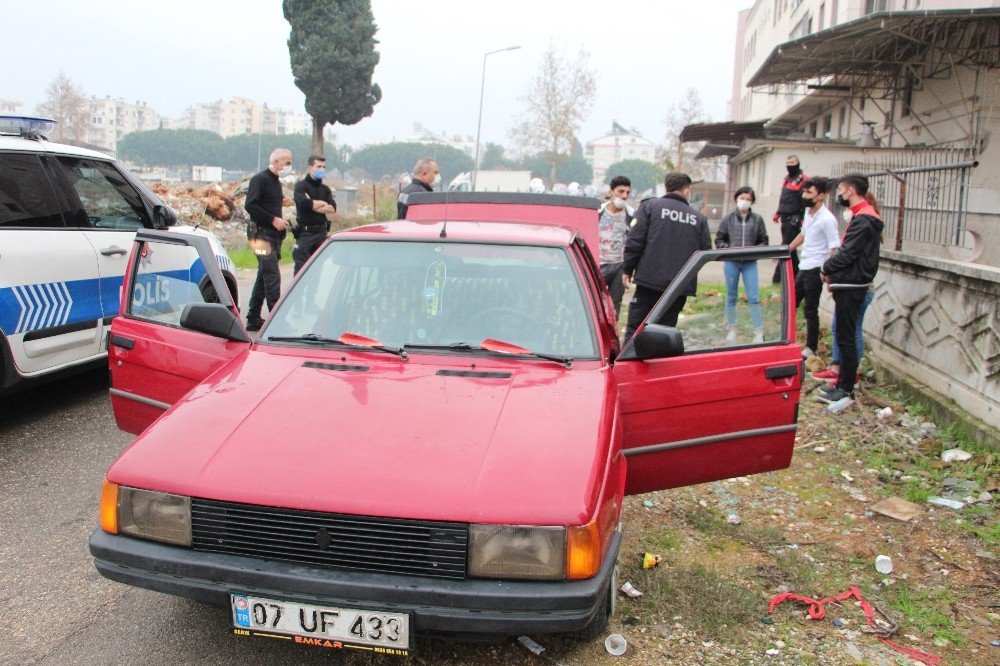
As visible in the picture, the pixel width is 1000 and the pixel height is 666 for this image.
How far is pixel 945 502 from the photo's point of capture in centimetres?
479

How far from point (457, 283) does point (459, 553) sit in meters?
1.55

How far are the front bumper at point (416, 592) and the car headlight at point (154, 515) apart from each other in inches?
3.2

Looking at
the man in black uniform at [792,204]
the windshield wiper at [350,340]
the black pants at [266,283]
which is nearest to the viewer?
the windshield wiper at [350,340]

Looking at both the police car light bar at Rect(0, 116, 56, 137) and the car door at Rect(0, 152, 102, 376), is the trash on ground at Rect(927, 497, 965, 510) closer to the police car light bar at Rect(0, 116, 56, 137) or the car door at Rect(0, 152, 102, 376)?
the car door at Rect(0, 152, 102, 376)

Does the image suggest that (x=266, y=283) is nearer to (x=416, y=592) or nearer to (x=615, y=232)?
(x=615, y=232)

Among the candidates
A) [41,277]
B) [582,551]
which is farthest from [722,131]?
[582,551]

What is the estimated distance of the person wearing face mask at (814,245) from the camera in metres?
7.55

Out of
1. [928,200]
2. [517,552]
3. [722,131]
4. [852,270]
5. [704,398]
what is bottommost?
[517,552]

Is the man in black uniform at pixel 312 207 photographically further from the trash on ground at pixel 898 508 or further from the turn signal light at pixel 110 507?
the turn signal light at pixel 110 507

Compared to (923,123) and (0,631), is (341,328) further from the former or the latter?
(923,123)

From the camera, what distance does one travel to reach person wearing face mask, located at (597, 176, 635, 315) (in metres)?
7.98

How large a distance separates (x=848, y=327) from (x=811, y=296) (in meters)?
1.43

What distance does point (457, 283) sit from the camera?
378 centimetres

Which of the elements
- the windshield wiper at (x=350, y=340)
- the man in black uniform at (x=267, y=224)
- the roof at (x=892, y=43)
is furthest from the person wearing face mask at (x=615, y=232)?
the roof at (x=892, y=43)
